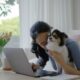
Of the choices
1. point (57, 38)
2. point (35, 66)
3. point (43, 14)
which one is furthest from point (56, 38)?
point (43, 14)

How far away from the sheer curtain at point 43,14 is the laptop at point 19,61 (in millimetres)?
1104

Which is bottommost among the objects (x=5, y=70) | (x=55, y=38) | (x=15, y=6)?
(x=5, y=70)

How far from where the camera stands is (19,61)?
1.27 meters

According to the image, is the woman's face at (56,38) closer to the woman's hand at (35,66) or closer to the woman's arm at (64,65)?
the woman's arm at (64,65)

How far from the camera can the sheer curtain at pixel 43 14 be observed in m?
2.52

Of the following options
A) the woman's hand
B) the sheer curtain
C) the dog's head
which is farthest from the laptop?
the sheer curtain

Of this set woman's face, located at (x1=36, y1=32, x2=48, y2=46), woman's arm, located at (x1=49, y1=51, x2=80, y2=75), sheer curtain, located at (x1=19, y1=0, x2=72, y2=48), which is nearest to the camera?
woman's arm, located at (x1=49, y1=51, x2=80, y2=75)

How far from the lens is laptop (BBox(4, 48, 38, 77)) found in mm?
1224

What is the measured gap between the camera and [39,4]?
258cm

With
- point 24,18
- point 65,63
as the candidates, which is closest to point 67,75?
point 65,63

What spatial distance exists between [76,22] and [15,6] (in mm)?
773

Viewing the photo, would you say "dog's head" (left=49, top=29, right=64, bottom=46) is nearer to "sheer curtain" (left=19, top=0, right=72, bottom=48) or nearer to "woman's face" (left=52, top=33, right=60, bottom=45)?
"woman's face" (left=52, top=33, right=60, bottom=45)

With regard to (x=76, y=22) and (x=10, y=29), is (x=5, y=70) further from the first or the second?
(x=76, y=22)

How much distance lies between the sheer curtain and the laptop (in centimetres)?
110
